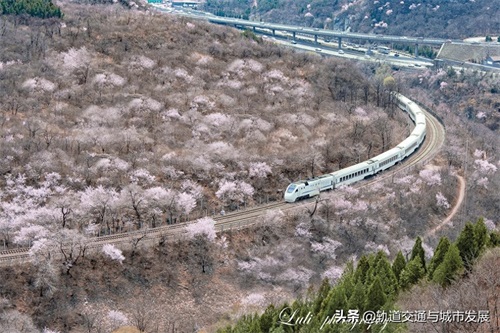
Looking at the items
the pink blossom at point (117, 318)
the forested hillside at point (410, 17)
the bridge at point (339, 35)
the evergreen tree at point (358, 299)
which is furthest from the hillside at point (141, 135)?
the forested hillside at point (410, 17)

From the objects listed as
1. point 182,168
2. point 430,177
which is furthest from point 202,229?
point 430,177

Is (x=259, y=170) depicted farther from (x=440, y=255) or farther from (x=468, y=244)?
(x=468, y=244)

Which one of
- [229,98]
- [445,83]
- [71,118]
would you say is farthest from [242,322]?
[445,83]

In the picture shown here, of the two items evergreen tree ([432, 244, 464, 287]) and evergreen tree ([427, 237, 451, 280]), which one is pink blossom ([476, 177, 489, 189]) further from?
evergreen tree ([432, 244, 464, 287])

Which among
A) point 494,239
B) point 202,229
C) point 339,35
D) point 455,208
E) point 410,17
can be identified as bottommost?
point 455,208

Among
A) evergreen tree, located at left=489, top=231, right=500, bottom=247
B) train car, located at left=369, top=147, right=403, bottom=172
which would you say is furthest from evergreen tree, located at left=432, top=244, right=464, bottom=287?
train car, located at left=369, top=147, right=403, bottom=172

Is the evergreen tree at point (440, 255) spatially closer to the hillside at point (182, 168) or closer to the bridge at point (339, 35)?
the hillside at point (182, 168)
